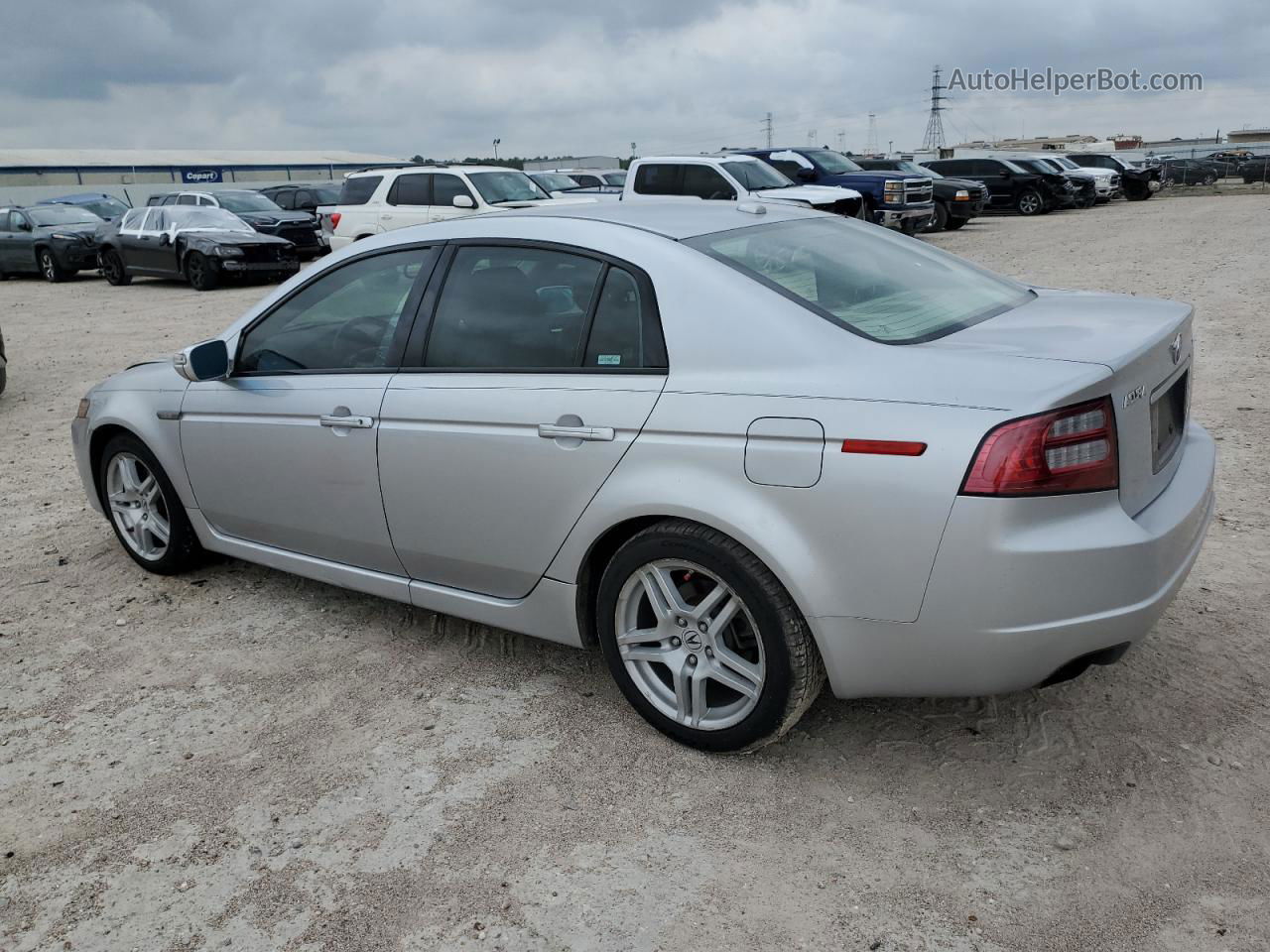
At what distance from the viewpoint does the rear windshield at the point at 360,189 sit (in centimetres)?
1795

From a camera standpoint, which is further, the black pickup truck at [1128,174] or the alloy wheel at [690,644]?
the black pickup truck at [1128,174]

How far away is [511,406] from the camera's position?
3404 millimetres

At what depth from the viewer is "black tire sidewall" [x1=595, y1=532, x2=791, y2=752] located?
296 cm

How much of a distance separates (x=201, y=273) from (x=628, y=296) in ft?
54.8

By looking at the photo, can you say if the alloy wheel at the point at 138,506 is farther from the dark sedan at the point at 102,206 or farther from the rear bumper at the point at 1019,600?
the dark sedan at the point at 102,206

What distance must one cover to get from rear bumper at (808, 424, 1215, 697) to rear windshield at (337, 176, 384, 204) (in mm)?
16599

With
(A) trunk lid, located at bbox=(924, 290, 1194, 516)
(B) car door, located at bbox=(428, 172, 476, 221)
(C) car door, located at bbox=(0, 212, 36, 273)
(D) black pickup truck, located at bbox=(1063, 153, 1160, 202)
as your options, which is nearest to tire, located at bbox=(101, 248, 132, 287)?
(C) car door, located at bbox=(0, 212, 36, 273)

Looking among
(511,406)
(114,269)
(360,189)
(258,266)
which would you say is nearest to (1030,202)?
(360,189)

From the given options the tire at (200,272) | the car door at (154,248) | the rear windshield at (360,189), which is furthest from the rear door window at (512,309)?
the car door at (154,248)

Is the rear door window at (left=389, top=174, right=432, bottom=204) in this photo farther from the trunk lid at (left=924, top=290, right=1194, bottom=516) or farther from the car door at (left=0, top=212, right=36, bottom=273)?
the trunk lid at (left=924, top=290, right=1194, bottom=516)

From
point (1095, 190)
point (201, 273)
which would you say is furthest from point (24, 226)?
point (1095, 190)

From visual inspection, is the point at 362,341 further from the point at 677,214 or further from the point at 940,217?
the point at 940,217

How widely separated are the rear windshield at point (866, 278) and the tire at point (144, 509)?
278 centimetres

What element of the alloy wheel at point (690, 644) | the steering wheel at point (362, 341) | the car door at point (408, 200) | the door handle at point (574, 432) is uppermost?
the car door at point (408, 200)
